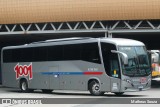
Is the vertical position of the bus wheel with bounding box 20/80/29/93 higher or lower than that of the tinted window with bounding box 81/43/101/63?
lower

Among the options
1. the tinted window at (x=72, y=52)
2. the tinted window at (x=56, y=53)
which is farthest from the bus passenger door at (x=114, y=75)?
the tinted window at (x=72, y=52)

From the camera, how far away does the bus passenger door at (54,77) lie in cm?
2658

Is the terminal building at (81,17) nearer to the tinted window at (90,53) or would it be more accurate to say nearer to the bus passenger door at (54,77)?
the bus passenger door at (54,77)

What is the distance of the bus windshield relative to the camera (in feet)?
76.0

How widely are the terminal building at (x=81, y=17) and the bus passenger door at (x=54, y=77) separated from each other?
1064 centimetres

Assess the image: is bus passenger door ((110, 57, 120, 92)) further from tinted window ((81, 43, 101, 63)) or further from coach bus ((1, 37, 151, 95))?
tinted window ((81, 43, 101, 63))

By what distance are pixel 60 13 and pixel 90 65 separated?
49.3ft

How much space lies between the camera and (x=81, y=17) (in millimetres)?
38156

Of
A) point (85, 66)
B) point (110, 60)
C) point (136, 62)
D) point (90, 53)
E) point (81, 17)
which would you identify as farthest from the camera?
point (81, 17)

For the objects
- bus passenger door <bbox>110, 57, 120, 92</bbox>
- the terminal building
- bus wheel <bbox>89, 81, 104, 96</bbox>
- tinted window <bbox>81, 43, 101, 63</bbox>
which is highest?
the terminal building

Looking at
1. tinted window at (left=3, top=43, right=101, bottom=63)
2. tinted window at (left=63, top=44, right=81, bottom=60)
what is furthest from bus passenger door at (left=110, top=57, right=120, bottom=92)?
tinted window at (left=63, top=44, right=81, bottom=60)

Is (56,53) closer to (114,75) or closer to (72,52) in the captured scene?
(72,52)

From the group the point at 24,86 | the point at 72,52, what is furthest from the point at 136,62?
the point at 24,86

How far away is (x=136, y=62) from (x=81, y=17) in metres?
15.5
